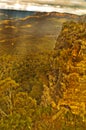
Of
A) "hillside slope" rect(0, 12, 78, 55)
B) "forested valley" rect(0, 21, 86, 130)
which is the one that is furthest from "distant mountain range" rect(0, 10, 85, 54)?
"forested valley" rect(0, 21, 86, 130)

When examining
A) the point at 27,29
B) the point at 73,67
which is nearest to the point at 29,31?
the point at 27,29

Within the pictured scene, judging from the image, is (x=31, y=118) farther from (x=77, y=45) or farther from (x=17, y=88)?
(x=77, y=45)

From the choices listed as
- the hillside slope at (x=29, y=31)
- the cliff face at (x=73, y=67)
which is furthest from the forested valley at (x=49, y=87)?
the hillside slope at (x=29, y=31)

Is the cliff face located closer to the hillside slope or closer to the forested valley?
the forested valley

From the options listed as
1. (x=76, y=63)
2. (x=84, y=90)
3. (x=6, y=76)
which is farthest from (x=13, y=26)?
(x=84, y=90)

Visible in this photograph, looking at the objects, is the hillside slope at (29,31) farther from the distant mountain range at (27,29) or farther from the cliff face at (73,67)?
the cliff face at (73,67)

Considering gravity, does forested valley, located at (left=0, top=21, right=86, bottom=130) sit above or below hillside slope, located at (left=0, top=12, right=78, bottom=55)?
below

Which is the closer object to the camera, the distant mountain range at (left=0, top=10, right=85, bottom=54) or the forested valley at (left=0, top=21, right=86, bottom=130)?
the forested valley at (left=0, top=21, right=86, bottom=130)
